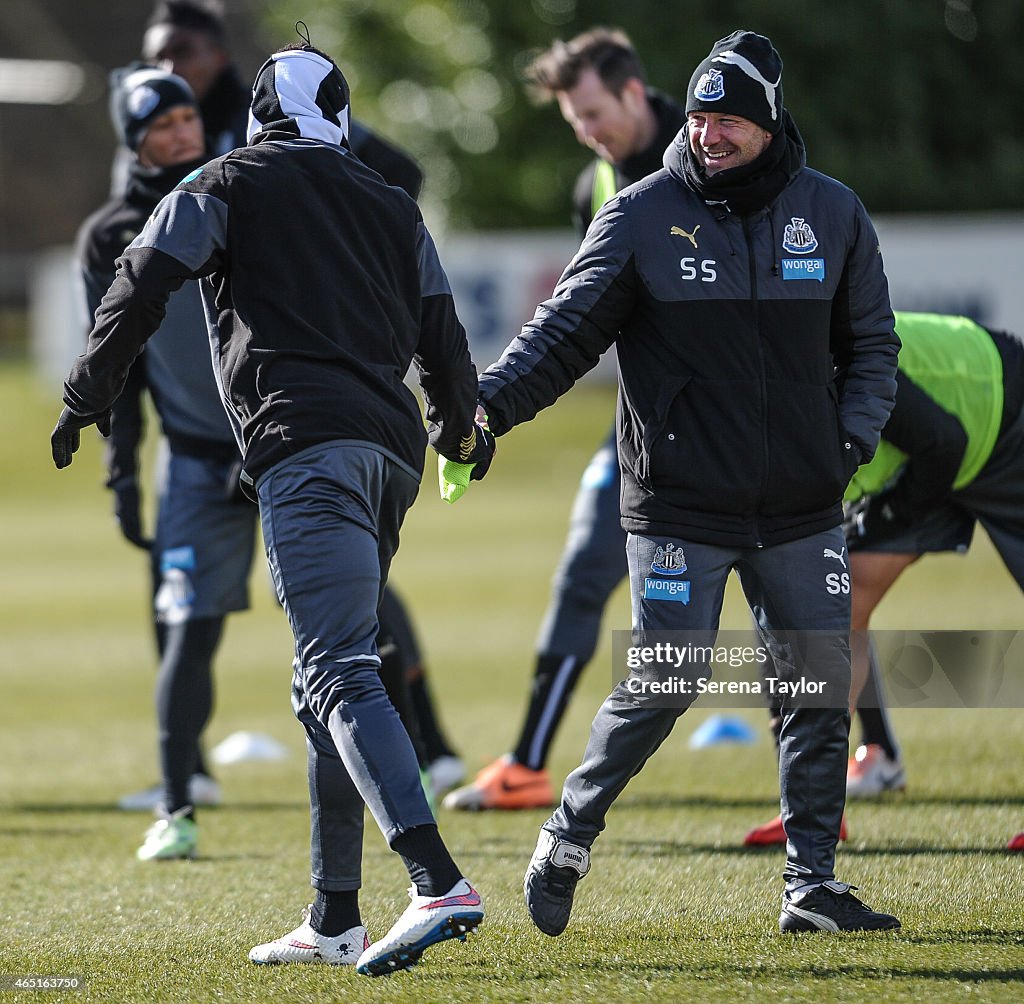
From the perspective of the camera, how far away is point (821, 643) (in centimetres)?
462

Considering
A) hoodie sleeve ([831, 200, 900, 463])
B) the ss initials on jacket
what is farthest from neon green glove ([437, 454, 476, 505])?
hoodie sleeve ([831, 200, 900, 463])

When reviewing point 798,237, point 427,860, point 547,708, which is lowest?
point 547,708

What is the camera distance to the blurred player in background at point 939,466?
18.3 ft

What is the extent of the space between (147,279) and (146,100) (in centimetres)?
226

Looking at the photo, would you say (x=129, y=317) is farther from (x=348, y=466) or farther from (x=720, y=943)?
(x=720, y=943)

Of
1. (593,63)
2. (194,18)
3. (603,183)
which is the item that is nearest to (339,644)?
(603,183)

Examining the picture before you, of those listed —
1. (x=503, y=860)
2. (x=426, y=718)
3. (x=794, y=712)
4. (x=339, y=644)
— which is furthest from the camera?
(x=426, y=718)

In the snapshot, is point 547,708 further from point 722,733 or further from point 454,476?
point 454,476

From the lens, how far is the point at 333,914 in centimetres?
441

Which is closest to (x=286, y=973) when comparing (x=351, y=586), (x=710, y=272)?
(x=351, y=586)

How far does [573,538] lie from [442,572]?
9304 millimetres

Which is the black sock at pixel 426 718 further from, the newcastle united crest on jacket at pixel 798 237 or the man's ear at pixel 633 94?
A: the newcastle united crest on jacket at pixel 798 237

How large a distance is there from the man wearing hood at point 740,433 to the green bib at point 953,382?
961mm

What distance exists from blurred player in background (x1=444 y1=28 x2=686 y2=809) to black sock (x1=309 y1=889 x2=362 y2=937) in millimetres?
2417
